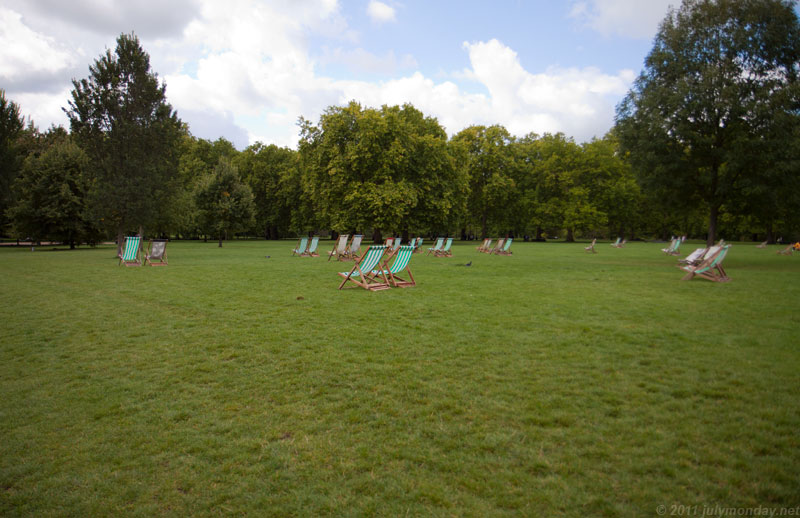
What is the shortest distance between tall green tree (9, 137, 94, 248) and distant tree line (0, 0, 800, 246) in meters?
0.10

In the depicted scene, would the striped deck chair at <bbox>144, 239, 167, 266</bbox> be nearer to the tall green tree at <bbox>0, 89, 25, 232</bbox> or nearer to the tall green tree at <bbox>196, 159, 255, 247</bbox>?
the tall green tree at <bbox>0, 89, 25, 232</bbox>

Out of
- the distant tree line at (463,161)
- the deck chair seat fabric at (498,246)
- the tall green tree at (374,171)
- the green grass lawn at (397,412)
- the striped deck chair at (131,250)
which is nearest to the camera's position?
the green grass lawn at (397,412)

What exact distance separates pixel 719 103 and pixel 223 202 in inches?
1197

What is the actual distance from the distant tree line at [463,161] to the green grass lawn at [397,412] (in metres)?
12.6

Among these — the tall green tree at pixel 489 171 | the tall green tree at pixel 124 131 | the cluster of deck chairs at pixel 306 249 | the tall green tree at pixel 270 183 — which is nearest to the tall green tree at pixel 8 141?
the tall green tree at pixel 124 131

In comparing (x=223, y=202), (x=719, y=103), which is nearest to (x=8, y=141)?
(x=223, y=202)

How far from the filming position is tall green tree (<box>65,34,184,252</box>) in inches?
818

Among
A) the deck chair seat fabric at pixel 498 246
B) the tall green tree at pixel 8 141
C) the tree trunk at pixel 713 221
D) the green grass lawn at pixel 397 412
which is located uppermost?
the tall green tree at pixel 8 141

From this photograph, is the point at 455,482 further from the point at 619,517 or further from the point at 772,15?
the point at 772,15

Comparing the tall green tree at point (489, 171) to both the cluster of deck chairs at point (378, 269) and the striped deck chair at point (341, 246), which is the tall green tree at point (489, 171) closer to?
the striped deck chair at point (341, 246)

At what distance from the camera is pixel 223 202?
107 feet

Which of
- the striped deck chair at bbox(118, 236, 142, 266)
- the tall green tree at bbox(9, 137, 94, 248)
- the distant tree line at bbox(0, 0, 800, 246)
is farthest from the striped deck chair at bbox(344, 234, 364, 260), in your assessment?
the tall green tree at bbox(9, 137, 94, 248)

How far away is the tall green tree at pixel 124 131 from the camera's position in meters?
20.8

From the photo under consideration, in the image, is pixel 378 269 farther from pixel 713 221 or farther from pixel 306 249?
pixel 713 221
